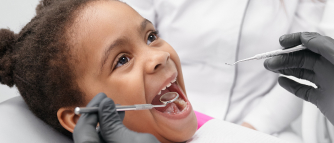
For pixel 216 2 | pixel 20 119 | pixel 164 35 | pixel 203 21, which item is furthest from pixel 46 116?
pixel 216 2

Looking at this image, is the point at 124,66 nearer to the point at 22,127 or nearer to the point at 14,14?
the point at 22,127

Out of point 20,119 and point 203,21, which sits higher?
point 203,21

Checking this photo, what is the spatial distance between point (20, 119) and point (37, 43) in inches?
11.3

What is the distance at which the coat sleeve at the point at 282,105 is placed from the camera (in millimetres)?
1510

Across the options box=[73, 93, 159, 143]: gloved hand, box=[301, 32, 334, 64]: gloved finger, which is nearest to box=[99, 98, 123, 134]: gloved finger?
box=[73, 93, 159, 143]: gloved hand

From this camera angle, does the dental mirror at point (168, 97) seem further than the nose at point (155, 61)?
Yes

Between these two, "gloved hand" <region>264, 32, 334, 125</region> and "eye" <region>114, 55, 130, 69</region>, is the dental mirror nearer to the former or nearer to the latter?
"eye" <region>114, 55, 130, 69</region>

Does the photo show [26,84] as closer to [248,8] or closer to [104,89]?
[104,89]

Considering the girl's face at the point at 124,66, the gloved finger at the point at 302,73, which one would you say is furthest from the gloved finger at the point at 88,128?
the gloved finger at the point at 302,73

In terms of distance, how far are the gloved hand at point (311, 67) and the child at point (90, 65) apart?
0.45 meters

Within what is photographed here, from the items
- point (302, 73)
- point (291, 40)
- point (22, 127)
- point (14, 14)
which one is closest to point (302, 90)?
point (302, 73)

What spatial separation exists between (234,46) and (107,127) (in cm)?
106

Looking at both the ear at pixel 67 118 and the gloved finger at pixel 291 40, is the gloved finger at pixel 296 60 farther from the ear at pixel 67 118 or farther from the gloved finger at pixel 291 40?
the ear at pixel 67 118

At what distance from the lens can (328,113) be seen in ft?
3.48
